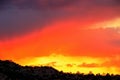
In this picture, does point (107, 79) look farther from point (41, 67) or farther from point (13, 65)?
point (13, 65)

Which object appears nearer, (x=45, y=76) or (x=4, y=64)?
(x=45, y=76)

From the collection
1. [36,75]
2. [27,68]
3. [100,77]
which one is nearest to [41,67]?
[27,68]

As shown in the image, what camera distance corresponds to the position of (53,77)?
6306 centimetres

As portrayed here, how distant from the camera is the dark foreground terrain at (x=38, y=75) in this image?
6169cm

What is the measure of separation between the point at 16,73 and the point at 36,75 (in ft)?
10.5

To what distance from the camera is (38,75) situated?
64312 mm

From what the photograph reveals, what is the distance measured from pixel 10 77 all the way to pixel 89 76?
12590 mm

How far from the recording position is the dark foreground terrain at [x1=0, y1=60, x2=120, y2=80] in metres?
61.7

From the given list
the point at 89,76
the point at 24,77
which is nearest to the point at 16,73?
the point at 24,77

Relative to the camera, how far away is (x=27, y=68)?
229 ft

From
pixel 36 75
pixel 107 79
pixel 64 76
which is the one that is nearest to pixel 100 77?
pixel 107 79

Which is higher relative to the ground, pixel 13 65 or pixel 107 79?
pixel 13 65

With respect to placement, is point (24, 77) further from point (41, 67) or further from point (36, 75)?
point (41, 67)

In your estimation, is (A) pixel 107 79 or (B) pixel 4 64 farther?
(B) pixel 4 64
